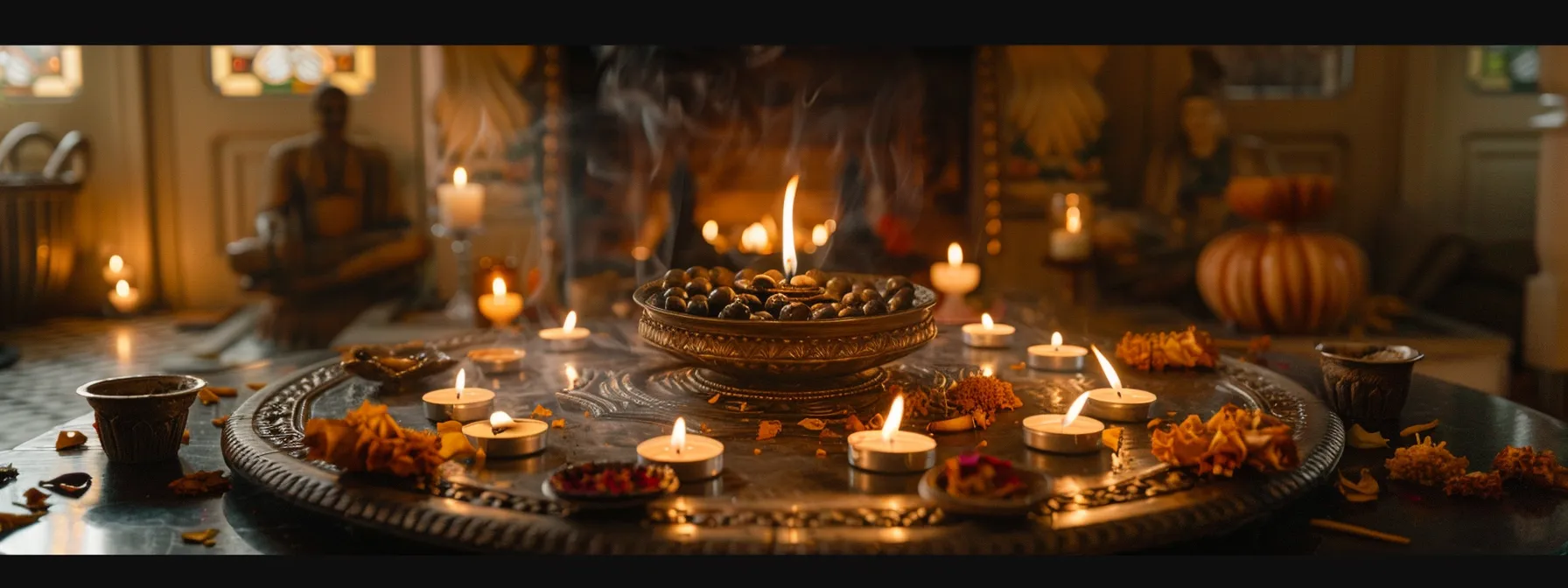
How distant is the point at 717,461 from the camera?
5.78 feet

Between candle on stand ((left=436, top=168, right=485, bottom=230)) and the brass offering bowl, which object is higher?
candle on stand ((left=436, top=168, right=485, bottom=230))

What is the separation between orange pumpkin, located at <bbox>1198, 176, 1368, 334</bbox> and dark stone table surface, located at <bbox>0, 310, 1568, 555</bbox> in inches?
89.8

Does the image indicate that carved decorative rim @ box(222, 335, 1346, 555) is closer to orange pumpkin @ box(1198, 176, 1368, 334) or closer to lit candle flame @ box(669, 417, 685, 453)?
lit candle flame @ box(669, 417, 685, 453)

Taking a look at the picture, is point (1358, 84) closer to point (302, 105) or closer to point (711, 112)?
point (711, 112)

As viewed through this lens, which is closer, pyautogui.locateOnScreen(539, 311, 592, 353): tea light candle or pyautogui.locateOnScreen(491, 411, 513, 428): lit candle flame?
pyautogui.locateOnScreen(491, 411, 513, 428): lit candle flame

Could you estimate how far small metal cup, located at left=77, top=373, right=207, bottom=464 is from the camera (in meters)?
1.99

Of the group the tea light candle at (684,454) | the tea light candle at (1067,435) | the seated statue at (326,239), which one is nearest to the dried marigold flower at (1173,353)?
the tea light candle at (1067,435)

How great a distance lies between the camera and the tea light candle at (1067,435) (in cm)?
187

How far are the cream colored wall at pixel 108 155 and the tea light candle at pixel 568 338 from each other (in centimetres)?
513

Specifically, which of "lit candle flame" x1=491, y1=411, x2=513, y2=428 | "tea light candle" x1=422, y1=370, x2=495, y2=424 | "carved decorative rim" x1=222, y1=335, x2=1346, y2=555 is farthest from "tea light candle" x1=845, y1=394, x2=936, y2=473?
"tea light candle" x1=422, y1=370, x2=495, y2=424

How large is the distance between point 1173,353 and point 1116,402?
57 cm

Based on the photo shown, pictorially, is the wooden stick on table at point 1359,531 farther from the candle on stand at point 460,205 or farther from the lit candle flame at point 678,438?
the candle on stand at point 460,205

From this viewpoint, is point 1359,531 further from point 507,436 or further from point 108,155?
point 108,155

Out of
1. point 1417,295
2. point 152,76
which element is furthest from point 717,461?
point 152,76
